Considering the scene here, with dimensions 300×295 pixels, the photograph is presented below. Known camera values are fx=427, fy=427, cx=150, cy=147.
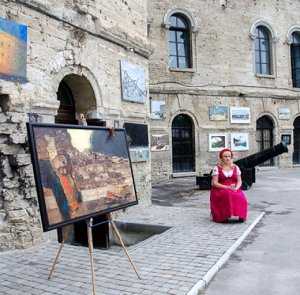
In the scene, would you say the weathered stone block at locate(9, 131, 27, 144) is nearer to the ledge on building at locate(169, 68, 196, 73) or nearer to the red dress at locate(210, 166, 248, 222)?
the red dress at locate(210, 166, 248, 222)

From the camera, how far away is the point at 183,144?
63.6ft

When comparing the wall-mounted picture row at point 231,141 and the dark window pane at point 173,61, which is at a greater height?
the dark window pane at point 173,61

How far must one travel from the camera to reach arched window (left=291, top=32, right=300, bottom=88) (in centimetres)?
2247

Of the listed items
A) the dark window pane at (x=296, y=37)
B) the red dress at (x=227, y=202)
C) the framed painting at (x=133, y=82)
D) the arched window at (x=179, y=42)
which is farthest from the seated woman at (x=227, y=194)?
the dark window pane at (x=296, y=37)

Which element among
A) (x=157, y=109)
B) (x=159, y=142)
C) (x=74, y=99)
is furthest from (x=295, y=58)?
(x=74, y=99)

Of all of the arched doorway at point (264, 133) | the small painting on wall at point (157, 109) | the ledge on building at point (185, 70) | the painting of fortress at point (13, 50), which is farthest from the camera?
the arched doorway at point (264, 133)

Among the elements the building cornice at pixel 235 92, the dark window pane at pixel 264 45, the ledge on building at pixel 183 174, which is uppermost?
the dark window pane at pixel 264 45

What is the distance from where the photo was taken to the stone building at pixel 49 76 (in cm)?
677

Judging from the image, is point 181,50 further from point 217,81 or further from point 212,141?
point 212,141

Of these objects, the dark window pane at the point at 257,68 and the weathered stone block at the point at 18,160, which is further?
the dark window pane at the point at 257,68

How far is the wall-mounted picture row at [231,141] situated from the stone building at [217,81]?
0.05m

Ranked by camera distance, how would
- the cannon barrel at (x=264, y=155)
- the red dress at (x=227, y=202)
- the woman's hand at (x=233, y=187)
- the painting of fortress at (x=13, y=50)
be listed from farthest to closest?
the cannon barrel at (x=264, y=155) < the woman's hand at (x=233, y=187) < the red dress at (x=227, y=202) < the painting of fortress at (x=13, y=50)

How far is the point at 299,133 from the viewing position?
74.1 feet

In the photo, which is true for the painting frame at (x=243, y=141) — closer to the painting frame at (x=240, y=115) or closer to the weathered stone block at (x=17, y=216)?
the painting frame at (x=240, y=115)
